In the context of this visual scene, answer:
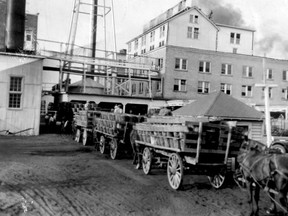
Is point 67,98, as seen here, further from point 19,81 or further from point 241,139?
point 241,139

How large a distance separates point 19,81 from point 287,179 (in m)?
20.2

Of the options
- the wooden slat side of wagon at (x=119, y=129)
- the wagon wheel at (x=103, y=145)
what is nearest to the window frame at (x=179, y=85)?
the wagon wheel at (x=103, y=145)

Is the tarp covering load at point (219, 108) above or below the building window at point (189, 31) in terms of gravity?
below

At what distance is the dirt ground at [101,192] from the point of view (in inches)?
286

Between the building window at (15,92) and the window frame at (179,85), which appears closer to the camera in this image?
the building window at (15,92)

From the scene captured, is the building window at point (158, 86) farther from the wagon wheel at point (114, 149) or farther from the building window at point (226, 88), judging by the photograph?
the wagon wheel at point (114, 149)

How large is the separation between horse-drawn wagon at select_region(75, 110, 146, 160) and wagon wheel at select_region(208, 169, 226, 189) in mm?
4971

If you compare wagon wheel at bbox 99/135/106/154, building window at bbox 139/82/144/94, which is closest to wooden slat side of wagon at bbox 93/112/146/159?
wagon wheel at bbox 99/135/106/154

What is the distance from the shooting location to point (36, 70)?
23203 millimetres

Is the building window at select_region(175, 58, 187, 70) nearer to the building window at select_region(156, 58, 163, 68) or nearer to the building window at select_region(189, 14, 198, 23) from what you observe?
the building window at select_region(156, 58, 163, 68)

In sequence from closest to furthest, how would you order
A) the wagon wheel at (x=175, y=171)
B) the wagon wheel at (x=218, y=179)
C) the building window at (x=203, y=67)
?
the wagon wheel at (x=175, y=171) < the wagon wheel at (x=218, y=179) < the building window at (x=203, y=67)

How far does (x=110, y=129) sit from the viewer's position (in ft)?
47.7

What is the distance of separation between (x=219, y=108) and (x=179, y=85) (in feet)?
62.4

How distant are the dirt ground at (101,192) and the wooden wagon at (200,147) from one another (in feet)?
1.74
